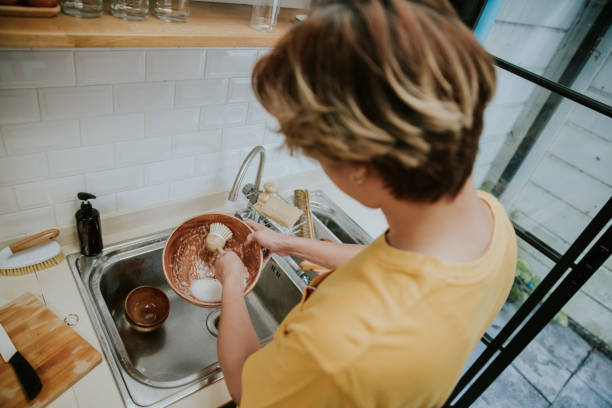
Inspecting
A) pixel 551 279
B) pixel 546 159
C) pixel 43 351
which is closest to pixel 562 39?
pixel 546 159

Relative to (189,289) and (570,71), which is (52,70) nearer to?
(189,289)

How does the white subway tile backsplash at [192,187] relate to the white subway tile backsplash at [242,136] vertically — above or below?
below

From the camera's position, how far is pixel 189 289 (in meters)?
1.16

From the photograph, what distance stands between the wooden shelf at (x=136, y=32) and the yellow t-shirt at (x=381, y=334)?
1.78ft

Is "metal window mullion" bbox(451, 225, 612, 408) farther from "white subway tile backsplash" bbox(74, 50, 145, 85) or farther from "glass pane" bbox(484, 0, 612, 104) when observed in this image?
"white subway tile backsplash" bbox(74, 50, 145, 85)

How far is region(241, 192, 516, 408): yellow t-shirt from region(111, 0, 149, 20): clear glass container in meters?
0.66

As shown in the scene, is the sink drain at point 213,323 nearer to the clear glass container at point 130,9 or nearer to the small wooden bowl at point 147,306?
the small wooden bowl at point 147,306

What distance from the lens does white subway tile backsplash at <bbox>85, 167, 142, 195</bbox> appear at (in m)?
1.15

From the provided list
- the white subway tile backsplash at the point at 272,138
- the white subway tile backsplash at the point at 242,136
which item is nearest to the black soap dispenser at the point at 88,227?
the white subway tile backsplash at the point at 242,136

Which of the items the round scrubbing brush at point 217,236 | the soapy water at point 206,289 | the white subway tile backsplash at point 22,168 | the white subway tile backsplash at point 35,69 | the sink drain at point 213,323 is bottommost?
the sink drain at point 213,323

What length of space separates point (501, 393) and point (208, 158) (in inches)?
82.5

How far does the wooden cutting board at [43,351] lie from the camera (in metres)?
0.84

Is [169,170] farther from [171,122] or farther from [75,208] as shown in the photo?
[75,208]

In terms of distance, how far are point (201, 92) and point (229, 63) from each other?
0.41 ft
